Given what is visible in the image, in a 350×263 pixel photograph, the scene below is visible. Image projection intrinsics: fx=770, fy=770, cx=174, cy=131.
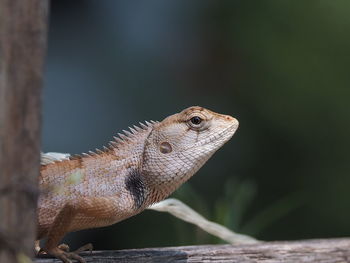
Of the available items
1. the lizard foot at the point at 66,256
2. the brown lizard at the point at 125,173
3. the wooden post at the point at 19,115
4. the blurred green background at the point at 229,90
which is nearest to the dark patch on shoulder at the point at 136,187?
the brown lizard at the point at 125,173

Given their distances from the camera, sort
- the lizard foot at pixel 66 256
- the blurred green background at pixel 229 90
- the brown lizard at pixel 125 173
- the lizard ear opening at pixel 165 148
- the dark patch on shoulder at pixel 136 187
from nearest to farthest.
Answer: the lizard foot at pixel 66 256
the brown lizard at pixel 125 173
the dark patch on shoulder at pixel 136 187
the lizard ear opening at pixel 165 148
the blurred green background at pixel 229 90

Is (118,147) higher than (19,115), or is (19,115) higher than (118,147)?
(19,115)

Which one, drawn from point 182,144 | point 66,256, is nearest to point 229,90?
point 182,144

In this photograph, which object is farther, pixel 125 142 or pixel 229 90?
pixel 229 90

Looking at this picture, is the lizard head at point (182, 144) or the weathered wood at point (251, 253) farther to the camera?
the lizard head at point (182, 144)

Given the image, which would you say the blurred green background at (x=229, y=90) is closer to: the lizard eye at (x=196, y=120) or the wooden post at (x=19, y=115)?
the lizard eye at (x=196, y=120)

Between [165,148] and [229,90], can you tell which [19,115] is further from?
[229,90]

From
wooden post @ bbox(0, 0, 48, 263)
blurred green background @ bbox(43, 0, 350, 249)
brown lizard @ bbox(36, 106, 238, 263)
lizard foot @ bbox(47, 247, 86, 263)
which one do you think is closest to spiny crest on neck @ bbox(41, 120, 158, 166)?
brown lizard @ bbox(36, 106, 238, 263)
